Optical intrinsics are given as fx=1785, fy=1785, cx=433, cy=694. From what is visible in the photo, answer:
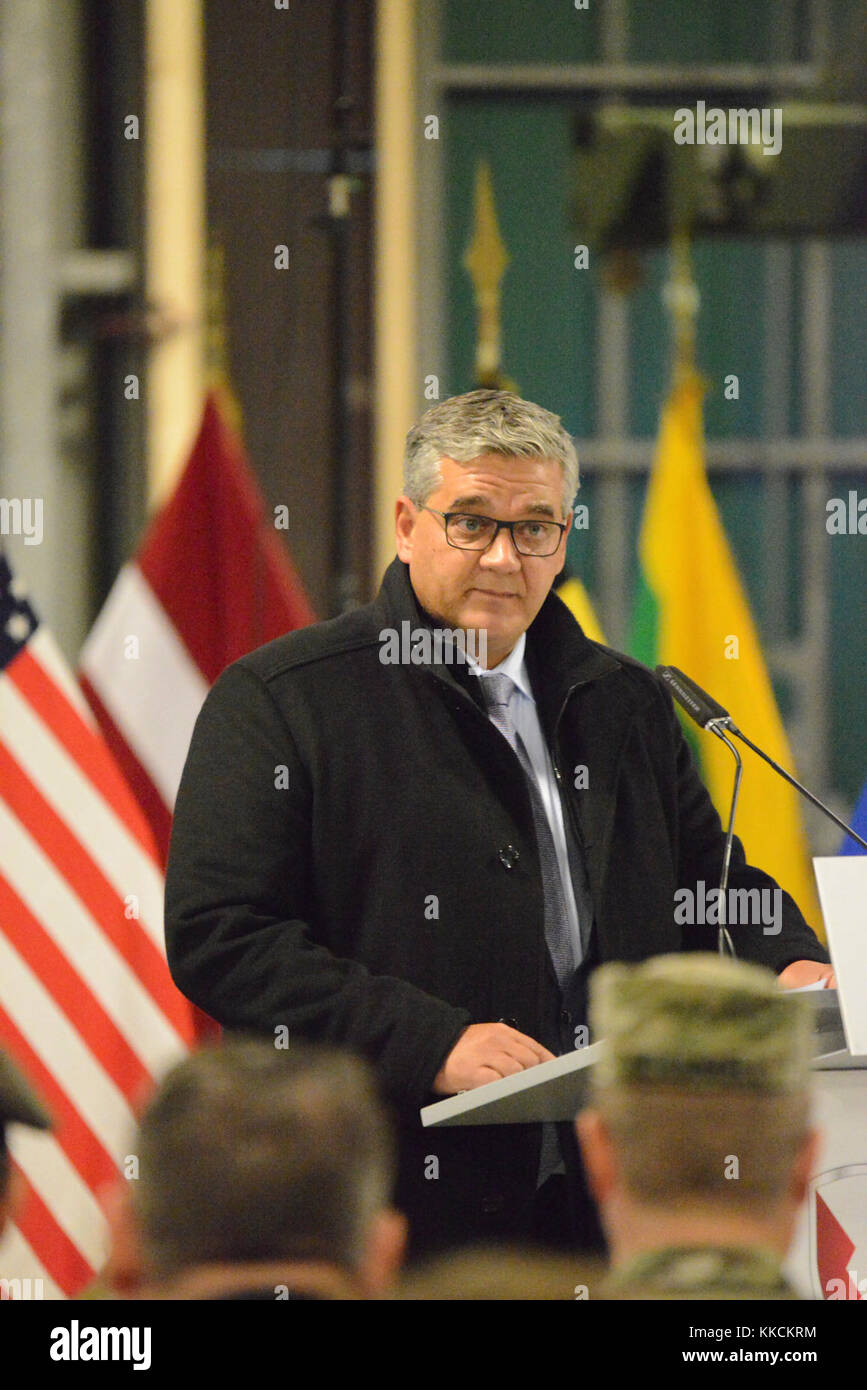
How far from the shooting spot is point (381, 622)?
2820 millimetres

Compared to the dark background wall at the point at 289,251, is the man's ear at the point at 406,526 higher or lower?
lower

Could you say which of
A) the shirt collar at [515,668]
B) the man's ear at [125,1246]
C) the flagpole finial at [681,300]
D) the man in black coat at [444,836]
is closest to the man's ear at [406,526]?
the man in black coat at [444,836]

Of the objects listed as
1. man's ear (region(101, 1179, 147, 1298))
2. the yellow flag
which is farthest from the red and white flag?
man's ear (region(101, 1179, 147, 1298))

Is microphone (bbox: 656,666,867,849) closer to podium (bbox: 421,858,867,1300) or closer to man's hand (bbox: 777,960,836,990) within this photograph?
man's hand (bbox: 777,960,836,990)

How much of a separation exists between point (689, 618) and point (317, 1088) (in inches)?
156

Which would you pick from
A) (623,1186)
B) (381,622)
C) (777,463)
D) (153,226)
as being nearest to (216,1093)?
(623,1186)

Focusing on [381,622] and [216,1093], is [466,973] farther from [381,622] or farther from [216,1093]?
[216,1093]

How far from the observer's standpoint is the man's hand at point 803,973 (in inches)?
104

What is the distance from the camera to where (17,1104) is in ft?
4.65

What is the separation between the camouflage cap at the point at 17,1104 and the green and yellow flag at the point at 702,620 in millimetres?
3500

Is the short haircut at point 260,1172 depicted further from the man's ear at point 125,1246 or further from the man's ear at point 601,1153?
the man's ear at point 601,1153

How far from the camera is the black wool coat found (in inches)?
99.9

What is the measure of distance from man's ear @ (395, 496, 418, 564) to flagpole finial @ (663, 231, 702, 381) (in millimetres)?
2574

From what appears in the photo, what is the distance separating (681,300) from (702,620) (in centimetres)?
109
